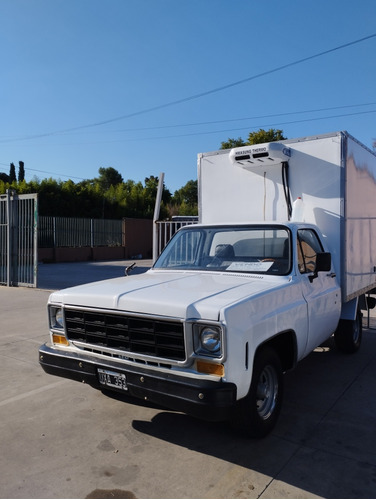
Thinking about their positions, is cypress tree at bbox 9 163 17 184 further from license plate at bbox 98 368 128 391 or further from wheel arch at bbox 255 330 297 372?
wheel arch at bbox 255 330 297 372

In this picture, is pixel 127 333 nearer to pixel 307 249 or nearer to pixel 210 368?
pixel 210 368

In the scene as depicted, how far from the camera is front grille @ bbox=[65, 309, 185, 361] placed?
3205mm

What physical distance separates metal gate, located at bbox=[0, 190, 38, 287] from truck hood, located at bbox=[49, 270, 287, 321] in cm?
1006

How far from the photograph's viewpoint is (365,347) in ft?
22.0

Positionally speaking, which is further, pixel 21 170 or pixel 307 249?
pixel 21 170

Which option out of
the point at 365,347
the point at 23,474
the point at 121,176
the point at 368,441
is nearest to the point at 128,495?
the point at 23,474

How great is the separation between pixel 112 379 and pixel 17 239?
1156cm

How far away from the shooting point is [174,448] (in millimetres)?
3520

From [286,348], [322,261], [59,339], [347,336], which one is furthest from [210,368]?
[347,336]

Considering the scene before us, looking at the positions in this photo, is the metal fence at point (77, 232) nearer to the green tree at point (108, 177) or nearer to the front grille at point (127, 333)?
the front grille at point (127, 333)

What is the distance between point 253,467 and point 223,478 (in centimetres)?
28

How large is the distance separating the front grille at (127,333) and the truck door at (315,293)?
1.70 meters

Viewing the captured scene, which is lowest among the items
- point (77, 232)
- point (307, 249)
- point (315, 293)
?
point (315, 293)

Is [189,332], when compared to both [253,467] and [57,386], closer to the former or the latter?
[253,467]
